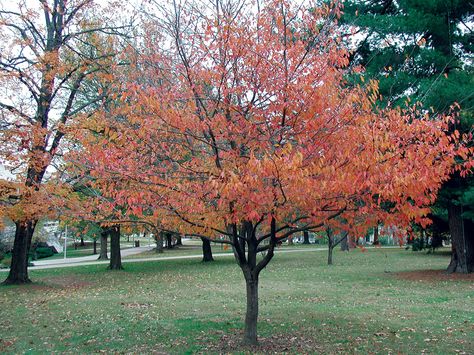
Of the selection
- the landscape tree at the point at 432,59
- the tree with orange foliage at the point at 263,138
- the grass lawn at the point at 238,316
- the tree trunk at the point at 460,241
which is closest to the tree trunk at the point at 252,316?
the grass lawn at the point at 238,316

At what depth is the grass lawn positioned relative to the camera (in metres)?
7.39

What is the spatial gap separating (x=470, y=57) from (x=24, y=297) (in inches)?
663

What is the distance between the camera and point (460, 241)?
1694 cm

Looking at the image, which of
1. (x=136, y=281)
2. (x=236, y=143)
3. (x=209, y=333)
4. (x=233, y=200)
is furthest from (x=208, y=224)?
(x=136, y=281)

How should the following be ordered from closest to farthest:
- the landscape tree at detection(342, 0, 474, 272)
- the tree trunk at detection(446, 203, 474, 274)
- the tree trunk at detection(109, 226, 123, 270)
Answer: the landscape tree at detection(342, 0, 474, 272)
the tree trunk at detection(446, 203, 474, 274)
the tree trunk at detection(109, 226, 123, 270)

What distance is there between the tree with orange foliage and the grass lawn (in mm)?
2063

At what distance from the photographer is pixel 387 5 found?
17.4 meters

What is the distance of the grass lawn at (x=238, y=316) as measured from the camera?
7387mm

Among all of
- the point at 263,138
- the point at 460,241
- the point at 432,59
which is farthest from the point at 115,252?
the point at 263,138

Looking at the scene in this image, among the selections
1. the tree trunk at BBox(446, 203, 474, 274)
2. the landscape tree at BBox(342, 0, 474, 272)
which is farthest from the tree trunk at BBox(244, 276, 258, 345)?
the tree trunk at BBox(446, 203, 474, 274)

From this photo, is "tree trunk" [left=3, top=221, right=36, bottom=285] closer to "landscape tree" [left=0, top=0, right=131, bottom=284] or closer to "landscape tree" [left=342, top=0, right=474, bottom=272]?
"landscape tree" [left=0, top=0, right=131, bottom=284]

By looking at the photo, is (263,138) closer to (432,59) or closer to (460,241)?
(432,59)

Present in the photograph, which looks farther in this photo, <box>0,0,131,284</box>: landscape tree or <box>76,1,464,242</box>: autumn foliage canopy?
<box>0,0,131,284</box>: landscape tree

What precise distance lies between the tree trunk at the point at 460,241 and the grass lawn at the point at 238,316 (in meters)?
0.94
